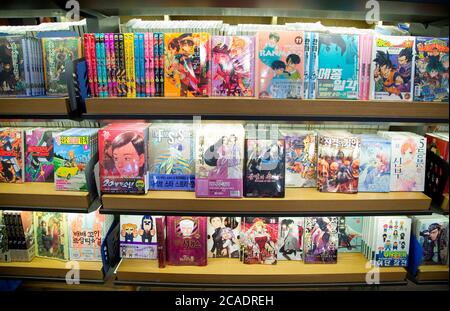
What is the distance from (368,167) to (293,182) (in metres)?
0.42

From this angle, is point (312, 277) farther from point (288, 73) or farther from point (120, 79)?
point (120, 79)

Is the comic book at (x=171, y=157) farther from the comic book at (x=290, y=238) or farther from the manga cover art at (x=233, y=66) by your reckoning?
the comic book at (x=290, y=238)

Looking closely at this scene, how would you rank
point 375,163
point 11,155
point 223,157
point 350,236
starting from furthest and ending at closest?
point 350,236 → point 11,155 → point 375,163 → point 223,157

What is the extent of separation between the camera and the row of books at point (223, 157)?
6.62 feet

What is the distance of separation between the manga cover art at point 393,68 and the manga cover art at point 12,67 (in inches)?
72.9

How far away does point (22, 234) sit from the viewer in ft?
7.28

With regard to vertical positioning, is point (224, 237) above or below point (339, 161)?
below

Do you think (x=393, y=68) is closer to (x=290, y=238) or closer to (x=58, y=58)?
(x=290, y=238)

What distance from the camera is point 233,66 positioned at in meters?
1.95

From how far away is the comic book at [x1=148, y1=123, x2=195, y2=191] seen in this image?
2.09 metres

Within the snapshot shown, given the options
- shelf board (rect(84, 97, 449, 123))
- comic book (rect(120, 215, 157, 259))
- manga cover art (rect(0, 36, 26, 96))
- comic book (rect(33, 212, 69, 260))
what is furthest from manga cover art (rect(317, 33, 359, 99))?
comic book (rect(33, 212, 69, 260))

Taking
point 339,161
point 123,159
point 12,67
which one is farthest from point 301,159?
point 12,67

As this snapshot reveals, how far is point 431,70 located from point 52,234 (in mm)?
2330

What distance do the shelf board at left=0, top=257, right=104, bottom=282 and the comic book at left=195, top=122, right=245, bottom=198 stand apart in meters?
0.77
